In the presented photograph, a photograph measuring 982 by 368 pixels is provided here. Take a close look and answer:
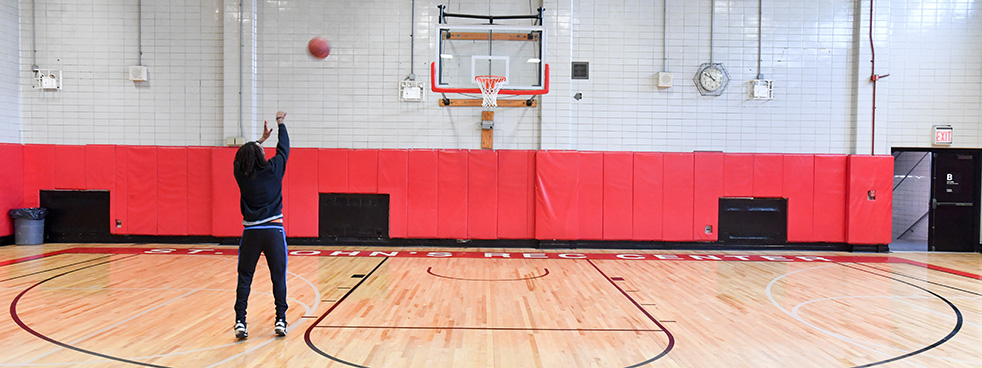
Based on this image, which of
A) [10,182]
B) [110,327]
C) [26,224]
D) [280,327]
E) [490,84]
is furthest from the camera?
[10,182]

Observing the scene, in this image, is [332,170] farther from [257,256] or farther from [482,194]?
[257,256]

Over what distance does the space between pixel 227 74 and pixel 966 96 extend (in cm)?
1396

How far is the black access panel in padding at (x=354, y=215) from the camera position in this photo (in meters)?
9.28

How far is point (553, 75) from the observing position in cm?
920

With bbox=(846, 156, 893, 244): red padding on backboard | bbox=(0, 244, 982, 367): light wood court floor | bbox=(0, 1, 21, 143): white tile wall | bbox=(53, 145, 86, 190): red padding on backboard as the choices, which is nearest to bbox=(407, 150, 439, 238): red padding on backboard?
bbox=(0, 244, 982, 367): light wood court floor

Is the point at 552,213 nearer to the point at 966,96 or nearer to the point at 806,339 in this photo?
the point at 806,339

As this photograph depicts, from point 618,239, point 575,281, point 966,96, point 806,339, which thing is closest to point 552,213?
point 618,239

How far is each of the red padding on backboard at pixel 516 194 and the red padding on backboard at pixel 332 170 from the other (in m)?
2.37

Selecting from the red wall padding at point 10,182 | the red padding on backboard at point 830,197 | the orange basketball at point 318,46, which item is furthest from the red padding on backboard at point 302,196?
the red padding on backboard at point 830,197

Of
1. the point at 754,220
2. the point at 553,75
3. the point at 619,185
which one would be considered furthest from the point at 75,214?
the point at 754,220

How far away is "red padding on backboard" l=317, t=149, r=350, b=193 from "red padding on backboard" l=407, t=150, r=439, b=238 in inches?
28.1

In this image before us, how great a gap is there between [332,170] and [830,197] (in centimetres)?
939

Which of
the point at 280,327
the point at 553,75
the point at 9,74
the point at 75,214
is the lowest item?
the point at 280,327

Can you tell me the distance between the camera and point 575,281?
6246mm
